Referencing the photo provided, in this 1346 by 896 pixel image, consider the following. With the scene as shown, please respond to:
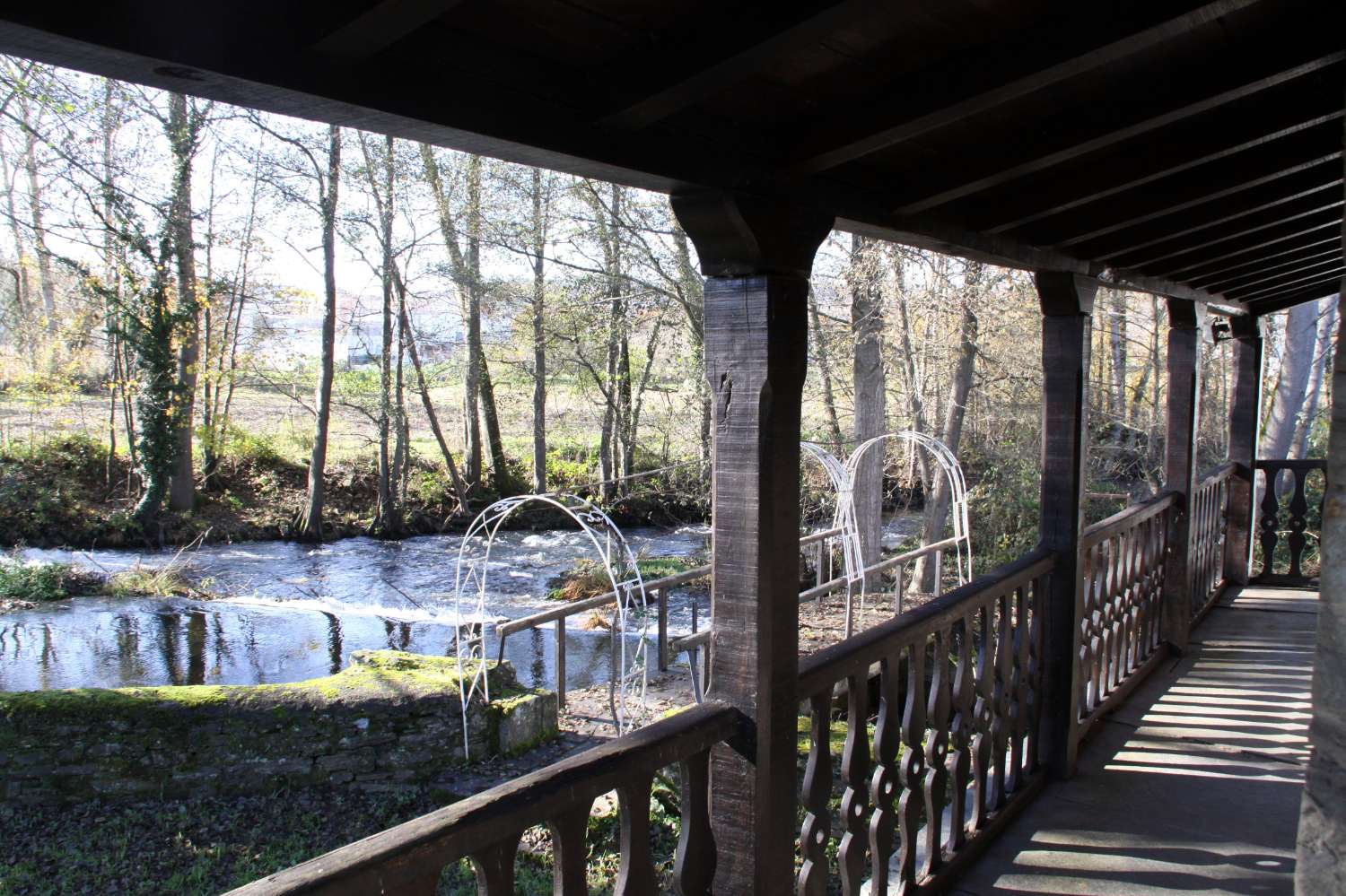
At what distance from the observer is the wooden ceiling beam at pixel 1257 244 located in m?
3.69

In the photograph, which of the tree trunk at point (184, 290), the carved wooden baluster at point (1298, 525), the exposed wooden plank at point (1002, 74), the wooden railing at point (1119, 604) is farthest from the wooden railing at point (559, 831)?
the tree trunk at point (184, 290)

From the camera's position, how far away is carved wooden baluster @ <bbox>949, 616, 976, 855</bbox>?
2.72m

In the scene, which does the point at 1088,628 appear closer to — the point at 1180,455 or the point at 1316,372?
the point at 1180,455

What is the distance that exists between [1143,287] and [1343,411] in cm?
327

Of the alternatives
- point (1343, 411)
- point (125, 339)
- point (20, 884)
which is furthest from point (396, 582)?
point (1343, 411)

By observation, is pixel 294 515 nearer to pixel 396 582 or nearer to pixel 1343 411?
pixel 396 582

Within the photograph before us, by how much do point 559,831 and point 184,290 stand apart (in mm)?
15079

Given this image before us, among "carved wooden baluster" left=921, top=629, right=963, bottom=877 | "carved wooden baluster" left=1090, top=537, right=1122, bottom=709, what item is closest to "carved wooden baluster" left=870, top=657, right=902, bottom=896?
"carved wooden baluster" left=921, top=629, right=963, bottom=877

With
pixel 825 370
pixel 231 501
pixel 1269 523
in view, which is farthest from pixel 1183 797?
pixel 231 501

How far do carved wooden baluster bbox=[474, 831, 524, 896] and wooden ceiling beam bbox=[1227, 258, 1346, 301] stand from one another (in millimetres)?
5270

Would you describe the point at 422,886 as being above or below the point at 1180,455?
below

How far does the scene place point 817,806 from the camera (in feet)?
6.88

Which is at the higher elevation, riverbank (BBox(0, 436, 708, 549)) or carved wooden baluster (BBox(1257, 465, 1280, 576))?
carved wooden baluster (BBox(1257, 465, 1280, 576))

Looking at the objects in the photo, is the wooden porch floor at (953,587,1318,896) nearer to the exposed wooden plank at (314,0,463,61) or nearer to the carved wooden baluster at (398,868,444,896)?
the carved wooden baluster at (398,868,444,896)
